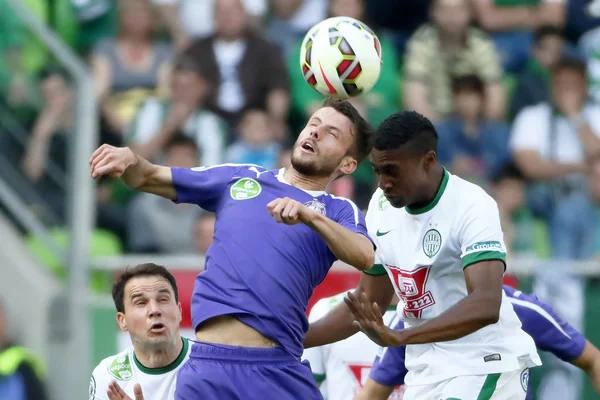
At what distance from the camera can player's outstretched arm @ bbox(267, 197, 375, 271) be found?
15.7ft

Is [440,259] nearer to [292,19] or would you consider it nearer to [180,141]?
[180,141]

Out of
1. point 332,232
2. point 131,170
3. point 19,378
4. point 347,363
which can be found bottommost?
point 19,378

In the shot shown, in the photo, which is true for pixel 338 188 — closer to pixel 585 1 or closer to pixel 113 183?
pixel 113 183

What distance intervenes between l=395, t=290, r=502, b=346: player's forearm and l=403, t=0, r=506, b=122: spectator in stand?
515cm

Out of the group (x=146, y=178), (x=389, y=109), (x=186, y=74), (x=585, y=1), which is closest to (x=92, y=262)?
(x=186, y=74)

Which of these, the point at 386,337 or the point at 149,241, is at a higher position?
the point at 386,337

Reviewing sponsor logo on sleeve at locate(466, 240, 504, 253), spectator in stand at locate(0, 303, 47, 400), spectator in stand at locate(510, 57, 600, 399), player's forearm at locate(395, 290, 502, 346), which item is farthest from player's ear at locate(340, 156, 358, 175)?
spectator in stand at locate(0, 303, 47, 400)

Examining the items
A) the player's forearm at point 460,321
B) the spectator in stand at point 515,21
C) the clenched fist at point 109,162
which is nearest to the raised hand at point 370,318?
the player's forearm at point 460,321

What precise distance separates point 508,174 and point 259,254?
5089mm

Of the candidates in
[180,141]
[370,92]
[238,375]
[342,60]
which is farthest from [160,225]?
[238,375]

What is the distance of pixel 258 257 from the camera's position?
5266mm

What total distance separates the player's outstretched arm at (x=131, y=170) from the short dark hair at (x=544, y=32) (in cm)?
600

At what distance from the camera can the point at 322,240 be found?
5359 mm

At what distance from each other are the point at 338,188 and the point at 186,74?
1767 millimetres
